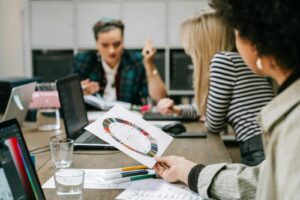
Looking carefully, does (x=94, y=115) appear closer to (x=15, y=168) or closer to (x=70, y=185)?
(x=70, y=185)

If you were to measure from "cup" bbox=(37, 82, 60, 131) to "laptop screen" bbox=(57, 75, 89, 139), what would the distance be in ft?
0.89

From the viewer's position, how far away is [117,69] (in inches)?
125

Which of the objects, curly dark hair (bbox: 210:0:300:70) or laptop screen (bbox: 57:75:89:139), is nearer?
curly dark hair (bbox: 210:0:300:70)

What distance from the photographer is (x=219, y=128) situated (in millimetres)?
2115

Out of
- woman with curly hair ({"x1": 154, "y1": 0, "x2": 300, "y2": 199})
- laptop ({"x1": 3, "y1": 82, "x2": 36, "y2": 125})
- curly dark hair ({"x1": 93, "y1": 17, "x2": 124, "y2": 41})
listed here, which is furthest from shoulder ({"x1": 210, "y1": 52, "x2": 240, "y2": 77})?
curly dark hair ({"x1": 93, "y1": 17, "x2": 124, "y2": 41})

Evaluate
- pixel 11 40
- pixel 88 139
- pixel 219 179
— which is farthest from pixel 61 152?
pixel 11 40

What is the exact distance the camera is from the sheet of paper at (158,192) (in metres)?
1.22

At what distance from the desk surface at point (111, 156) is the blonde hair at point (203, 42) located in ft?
1.09

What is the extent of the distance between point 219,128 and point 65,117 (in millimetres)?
751

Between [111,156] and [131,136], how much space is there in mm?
247

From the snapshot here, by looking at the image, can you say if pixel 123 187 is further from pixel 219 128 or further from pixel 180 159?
pixel 219 128

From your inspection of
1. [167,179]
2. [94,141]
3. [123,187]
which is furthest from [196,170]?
[94,141]

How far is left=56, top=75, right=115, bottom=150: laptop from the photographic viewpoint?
5.85 feet

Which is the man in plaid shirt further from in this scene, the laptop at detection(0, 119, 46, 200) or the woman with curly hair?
the woman with curly hair
